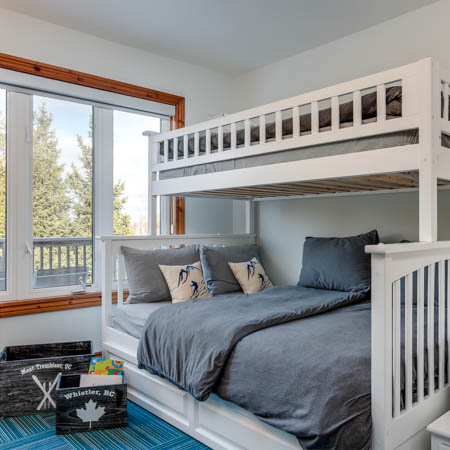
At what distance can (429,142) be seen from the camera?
171 centimetres

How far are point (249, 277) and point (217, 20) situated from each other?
1807 mm

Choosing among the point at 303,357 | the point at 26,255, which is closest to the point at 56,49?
the point at 26,255

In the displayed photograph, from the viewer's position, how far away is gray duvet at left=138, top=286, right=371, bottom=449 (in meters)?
1.34

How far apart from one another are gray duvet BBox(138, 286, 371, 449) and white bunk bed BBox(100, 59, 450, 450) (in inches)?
4.4

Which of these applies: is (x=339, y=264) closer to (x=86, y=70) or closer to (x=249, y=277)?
(x=249, y=277)

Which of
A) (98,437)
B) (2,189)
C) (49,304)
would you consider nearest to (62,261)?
(49,304)

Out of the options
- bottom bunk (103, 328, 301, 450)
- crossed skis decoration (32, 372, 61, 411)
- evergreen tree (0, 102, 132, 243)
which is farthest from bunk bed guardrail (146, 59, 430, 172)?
crossed skis decoration (32, 372, 61, 411)

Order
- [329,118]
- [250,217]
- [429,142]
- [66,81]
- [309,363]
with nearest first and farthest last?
[309,363] < [429,142] < [329,118] < [66,81] < [250,217]

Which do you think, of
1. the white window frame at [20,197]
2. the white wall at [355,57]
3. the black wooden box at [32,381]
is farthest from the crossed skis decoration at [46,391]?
the white wall at [355,57]

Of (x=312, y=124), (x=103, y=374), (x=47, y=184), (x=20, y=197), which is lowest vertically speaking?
(x=103, y=374)

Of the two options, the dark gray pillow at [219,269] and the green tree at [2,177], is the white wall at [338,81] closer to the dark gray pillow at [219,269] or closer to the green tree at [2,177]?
the dark gray pillow at [219,269]

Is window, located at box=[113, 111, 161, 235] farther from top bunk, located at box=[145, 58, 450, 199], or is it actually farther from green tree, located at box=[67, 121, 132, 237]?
top bunk, located at box=[145, 58, 450, 199]

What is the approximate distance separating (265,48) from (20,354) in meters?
2.85

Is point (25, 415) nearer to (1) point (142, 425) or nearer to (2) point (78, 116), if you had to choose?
(1) point (142, 425)
